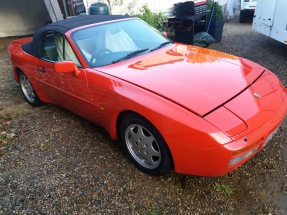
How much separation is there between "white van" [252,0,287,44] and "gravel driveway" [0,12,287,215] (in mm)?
3110

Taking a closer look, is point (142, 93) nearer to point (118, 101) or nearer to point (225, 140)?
point (118, 101)

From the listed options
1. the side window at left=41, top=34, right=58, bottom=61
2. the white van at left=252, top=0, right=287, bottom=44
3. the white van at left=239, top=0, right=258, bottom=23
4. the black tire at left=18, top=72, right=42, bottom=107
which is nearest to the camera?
the side window at left=41, top=34, right=58, bottom=61

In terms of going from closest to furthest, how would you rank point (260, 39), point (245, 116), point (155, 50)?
point (245, 116) < point (155, 50) < point (260, 39)

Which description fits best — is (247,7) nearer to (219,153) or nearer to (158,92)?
(158,92)

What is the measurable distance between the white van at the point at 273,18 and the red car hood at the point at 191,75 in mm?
3138

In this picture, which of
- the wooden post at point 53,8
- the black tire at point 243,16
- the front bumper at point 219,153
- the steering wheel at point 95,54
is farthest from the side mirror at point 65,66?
the black tire at point 243,16

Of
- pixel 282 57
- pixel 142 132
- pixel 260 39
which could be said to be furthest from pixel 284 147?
pixel 260 39

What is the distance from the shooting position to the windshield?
285 centimetres

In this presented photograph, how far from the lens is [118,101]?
7.82ft

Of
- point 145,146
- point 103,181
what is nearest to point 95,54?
point 145,146

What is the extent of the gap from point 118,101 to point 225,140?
1.04m

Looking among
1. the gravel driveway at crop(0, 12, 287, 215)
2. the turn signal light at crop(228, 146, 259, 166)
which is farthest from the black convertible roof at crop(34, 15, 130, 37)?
the turn signal light at crop(228, 146, 259, 166)

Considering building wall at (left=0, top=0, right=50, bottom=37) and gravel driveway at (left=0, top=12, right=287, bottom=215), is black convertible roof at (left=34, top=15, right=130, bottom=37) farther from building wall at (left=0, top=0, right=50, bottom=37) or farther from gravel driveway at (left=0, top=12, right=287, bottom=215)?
building wall at (left=0, top=0, right=50, bottom=37)

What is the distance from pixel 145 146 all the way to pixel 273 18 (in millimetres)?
4917
